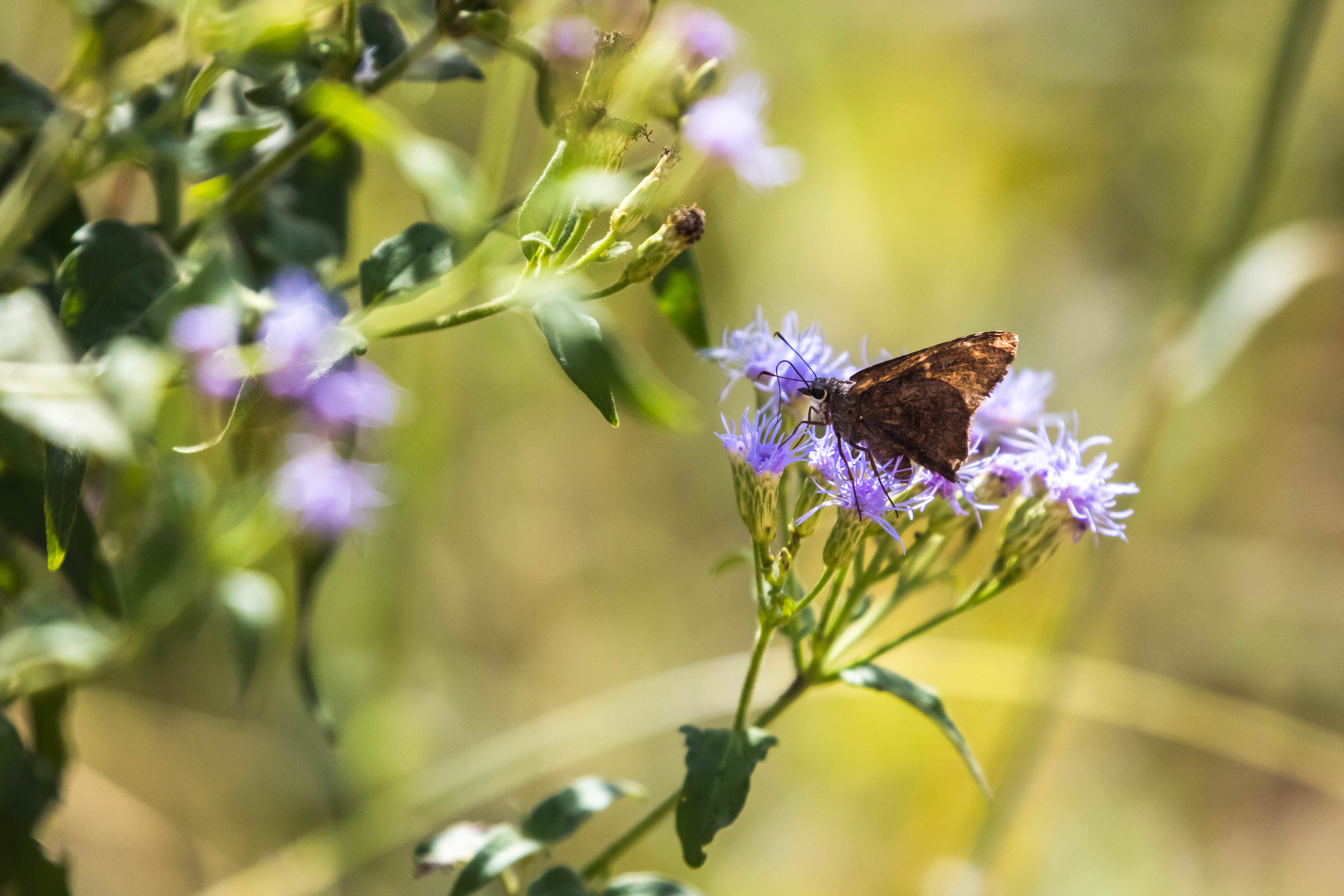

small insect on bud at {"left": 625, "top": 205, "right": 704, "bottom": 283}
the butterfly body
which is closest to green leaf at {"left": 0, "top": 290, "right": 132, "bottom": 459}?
small insect on bud at {"left": 625, "top": 205, "right": 704, "bottom": 283}

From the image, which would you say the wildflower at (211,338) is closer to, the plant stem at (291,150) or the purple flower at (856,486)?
the plant stem at (291,150)

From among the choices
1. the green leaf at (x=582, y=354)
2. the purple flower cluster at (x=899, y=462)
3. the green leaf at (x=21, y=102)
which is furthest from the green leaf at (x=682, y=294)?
the green leaf at (x=21, y=102)

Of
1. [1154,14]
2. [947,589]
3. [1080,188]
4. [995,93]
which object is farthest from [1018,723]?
[1154,14]

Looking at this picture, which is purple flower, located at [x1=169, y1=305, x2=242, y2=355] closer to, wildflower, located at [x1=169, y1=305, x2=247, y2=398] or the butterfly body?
wildflower, located at [x1=169, y1=305, x2=247, y2=398]

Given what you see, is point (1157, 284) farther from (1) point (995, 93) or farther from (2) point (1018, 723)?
(2) point (1018, 723)

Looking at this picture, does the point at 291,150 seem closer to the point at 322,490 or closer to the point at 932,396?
the point at 322,490

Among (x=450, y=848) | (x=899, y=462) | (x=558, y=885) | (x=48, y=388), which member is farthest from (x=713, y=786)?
(x=48, y=388)
